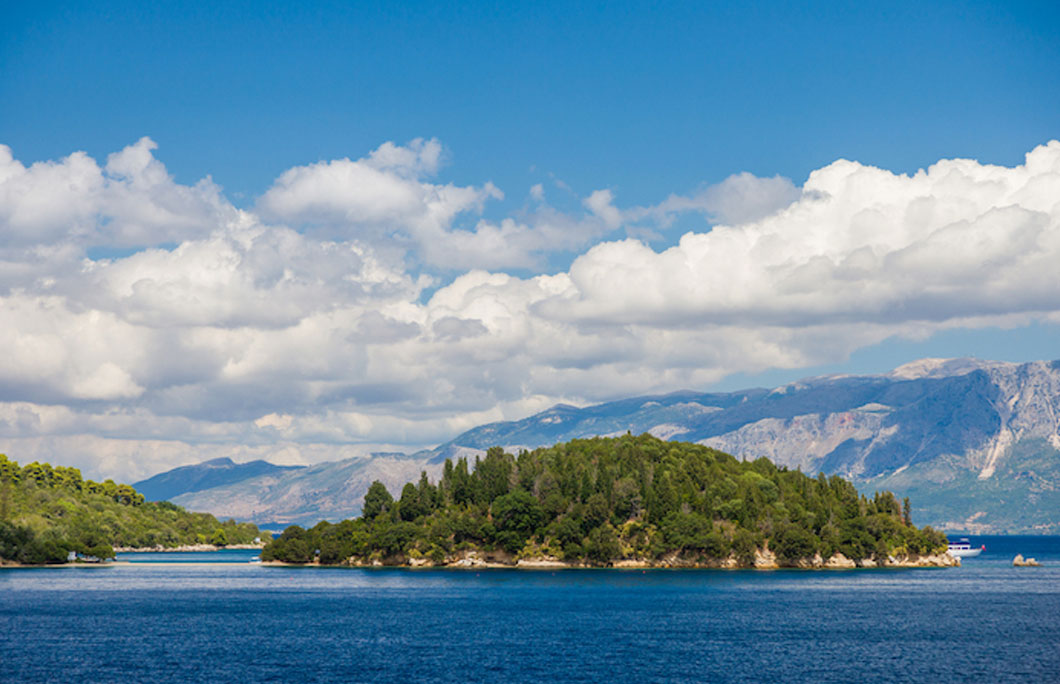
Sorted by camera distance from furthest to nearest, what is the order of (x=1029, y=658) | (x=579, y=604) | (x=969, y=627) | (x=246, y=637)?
(x=579, y=604), (x=969, y=627), (x=246, y=637), (x=1029, y=658)

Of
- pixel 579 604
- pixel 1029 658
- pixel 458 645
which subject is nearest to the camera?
pixel 1029 658

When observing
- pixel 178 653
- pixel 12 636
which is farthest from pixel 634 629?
pixel 12 636

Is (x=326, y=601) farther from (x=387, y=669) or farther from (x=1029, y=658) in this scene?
(x=1029, y=658)

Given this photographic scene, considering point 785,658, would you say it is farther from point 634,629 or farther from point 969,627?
point 969,627

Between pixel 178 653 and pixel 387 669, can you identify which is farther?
pixel 178 653

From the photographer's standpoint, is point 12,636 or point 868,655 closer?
point 868,655

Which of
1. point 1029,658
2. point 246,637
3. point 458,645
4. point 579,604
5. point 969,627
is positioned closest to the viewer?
point 1029,658

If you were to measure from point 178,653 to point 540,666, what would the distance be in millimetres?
43538

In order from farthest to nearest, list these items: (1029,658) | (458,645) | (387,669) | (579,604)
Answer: (579,604), (458,645), (1029,658), (387,669)

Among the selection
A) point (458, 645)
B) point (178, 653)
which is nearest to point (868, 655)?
point (458, 645)

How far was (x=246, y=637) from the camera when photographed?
144 metres

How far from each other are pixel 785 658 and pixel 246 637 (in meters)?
70.0

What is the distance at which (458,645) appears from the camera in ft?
442

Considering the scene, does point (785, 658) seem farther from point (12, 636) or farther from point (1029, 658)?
point (12, 636)
